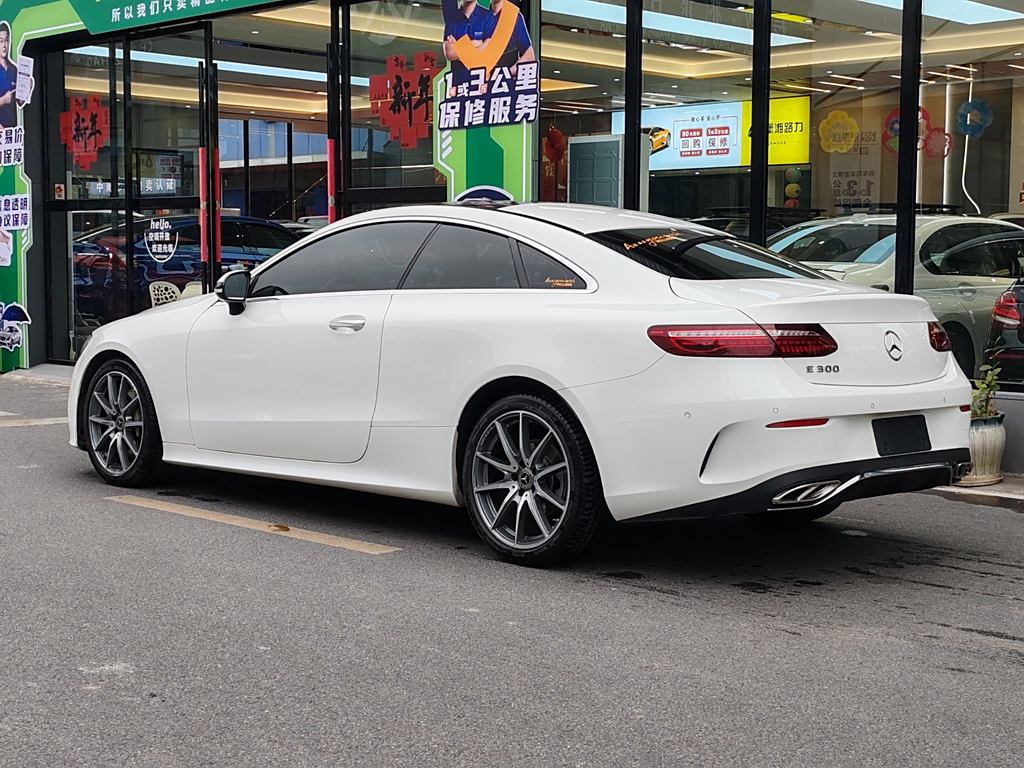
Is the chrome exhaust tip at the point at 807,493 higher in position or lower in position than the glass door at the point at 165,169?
lower

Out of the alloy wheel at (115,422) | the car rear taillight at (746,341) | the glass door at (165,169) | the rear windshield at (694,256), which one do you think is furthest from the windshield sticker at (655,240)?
the glass door at (165,169)

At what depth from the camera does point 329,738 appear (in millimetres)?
3719

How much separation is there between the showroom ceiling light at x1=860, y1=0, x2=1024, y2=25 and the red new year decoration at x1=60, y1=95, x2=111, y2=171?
9.10m

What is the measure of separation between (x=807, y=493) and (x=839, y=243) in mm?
4801

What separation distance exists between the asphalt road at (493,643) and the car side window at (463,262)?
1.18 metres

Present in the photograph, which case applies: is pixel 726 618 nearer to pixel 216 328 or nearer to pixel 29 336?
pixel 216 328

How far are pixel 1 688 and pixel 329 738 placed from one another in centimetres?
110

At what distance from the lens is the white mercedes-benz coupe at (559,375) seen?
519 cm

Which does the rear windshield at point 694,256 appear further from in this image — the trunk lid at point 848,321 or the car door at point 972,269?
the car door at point 972,269

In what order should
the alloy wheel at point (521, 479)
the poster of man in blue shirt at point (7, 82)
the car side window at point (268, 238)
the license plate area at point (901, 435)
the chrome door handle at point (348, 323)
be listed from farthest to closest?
the poster of man in blue shirt at point (7, 82) < the car side window at point (268, 238) < the chrome door handle at point (348, 323) < the alloy wheel at point (521, 479) < the license plate area at point (901, 435)

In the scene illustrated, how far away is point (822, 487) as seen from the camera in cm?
521

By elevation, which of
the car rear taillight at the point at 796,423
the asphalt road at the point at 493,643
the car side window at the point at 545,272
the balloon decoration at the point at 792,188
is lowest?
the asphalt road at the point at 493,643

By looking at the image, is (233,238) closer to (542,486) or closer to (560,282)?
(560,282)

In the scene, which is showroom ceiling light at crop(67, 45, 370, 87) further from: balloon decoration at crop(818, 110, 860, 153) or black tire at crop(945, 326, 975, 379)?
black tire at crop(945, 326, 975, 379)
